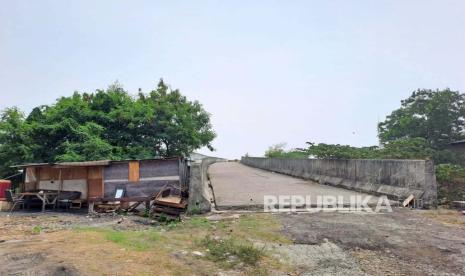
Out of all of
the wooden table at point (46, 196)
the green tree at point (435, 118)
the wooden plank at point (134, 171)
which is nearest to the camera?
the wooden plank at point (134, 171)

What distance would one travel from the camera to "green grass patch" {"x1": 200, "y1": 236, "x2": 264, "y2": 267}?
5242 millimetres

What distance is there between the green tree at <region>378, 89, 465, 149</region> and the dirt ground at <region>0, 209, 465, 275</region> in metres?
21.7

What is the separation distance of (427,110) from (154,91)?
2219 cm

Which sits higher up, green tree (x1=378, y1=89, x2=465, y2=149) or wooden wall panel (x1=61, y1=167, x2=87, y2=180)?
green tree (x1=378, y1=89, x2=465, y2=149)

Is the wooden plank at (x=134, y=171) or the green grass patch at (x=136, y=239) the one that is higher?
the wooden plank at (x=134, y=171)

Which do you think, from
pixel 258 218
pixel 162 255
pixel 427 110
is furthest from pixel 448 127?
pixel 162 255

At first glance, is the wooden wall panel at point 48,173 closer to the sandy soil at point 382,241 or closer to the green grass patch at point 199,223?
the green grass patch at point 199,223

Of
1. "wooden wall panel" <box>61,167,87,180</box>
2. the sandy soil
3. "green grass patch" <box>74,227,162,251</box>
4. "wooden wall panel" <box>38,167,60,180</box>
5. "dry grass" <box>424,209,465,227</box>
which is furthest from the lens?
"wooden wall panel" <box>38,167,60,180</box>

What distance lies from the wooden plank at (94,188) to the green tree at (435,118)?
24083 mm

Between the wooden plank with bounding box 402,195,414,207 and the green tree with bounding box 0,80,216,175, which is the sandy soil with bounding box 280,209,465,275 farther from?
the green tree with bounding box 0,80,216,175

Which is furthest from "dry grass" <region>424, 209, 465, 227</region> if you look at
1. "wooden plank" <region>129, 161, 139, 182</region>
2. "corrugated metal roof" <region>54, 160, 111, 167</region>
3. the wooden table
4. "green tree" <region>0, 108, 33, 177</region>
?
"green tree" <region>0, 108, 33, 177</region>

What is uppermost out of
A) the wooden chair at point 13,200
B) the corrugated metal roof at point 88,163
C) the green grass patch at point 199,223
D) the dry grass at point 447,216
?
Result: the corrugated metal roof at point 88,163

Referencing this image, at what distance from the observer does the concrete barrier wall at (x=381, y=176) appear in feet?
32.1

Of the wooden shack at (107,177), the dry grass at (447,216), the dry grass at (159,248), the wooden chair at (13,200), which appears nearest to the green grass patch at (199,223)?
the dry grass at (159,248)
